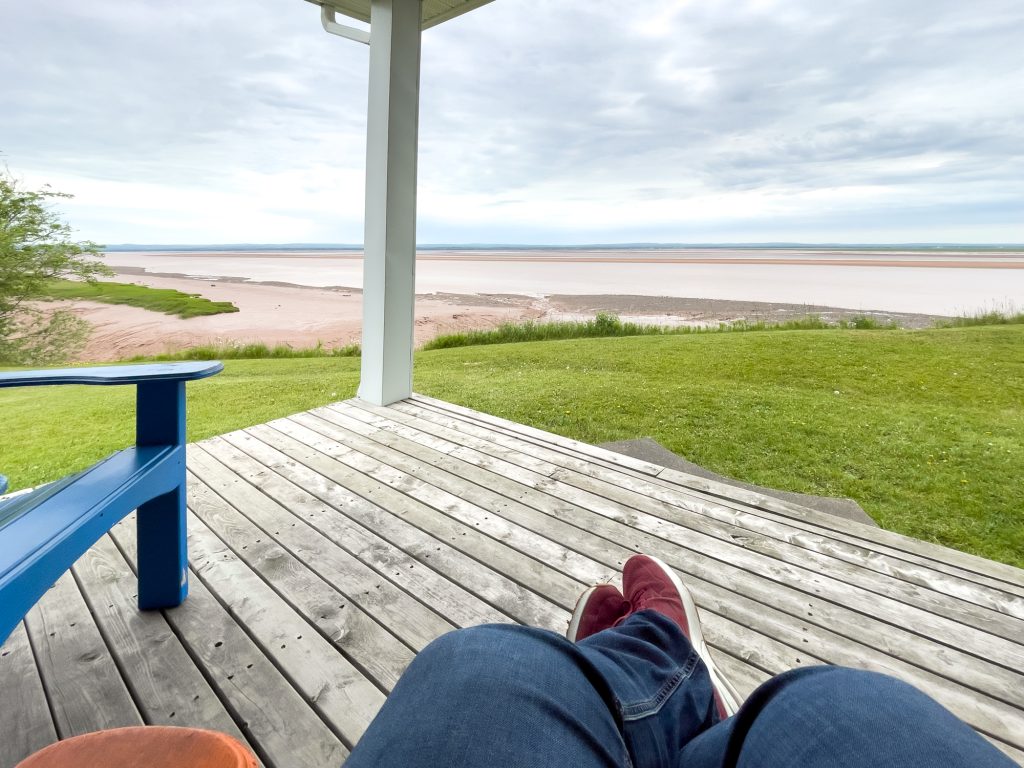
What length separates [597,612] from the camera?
35.6 inches

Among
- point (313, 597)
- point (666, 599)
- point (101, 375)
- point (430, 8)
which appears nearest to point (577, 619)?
point (666, 599)

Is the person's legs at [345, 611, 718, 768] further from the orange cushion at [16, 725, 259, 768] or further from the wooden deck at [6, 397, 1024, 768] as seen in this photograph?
the wooden deck at [6, 397, 1024, 768]

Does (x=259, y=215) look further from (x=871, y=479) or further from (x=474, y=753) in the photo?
(x=474, y=753)

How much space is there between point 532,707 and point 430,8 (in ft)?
10.6

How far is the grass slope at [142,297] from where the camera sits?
4.16 m

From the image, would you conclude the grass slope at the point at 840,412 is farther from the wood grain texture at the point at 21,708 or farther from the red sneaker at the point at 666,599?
the wood grain texture at the point at 21,708

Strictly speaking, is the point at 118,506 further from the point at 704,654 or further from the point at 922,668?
the point at 922,668

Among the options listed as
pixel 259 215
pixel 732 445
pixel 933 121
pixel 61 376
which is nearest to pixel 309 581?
pixel 61 376

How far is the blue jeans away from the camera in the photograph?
416 mm

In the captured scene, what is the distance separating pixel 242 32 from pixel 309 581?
227 inches

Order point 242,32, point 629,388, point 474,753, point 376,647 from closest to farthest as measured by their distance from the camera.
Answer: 1. point 474,753
2. point 376,647
3. point 629,388
4. point 242,32

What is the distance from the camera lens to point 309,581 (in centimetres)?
136

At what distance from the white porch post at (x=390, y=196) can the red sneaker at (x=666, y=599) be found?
6.76ft

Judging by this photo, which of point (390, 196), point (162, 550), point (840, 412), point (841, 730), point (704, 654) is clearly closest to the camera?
point (841, 730)
